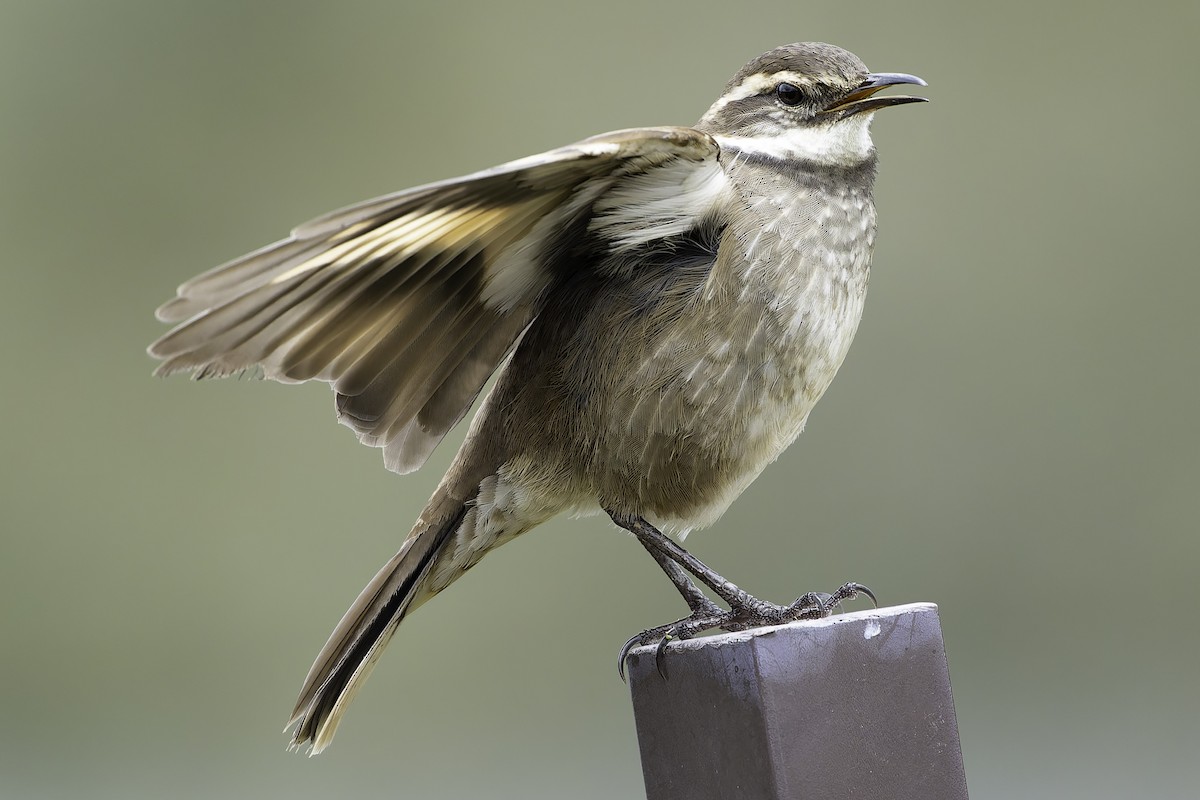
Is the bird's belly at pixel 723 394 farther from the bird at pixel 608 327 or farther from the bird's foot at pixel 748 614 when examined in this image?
the bird's foot at pixel 748 614

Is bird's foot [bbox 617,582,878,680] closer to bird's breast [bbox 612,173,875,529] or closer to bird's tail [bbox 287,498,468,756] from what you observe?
bird's breast [bbox 612,173,875,529]

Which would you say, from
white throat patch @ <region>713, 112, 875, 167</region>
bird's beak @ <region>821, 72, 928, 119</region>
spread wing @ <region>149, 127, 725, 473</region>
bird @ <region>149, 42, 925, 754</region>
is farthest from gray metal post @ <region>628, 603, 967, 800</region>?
bird's beak @ <region>821, 72, 928, 119</region>

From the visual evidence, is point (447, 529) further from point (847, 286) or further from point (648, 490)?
point (847, 286)

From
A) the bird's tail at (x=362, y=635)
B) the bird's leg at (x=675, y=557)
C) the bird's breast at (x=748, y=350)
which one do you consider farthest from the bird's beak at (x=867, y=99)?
the bird's tail at (x=362, y=635)

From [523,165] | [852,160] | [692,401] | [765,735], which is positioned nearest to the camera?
[765,735]

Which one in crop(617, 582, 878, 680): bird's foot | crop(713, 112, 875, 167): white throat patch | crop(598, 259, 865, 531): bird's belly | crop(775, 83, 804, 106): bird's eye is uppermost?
crop(775, 83, 804, 106): bird's eye

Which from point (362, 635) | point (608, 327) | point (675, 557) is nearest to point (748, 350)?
point (608, 327)

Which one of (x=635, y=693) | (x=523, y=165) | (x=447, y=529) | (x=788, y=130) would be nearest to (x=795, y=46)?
(x=788, y=130)

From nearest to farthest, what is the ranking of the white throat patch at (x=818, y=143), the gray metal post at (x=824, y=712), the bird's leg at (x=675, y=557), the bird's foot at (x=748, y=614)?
the gray metal post at (x=824, y=712) → the bird's foot at (x=748, y=614) → the bird's leg at (x=675, y=557) → the white throat patch at (x=818, y=143)

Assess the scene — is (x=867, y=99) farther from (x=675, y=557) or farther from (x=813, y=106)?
(x=675, y=557)
